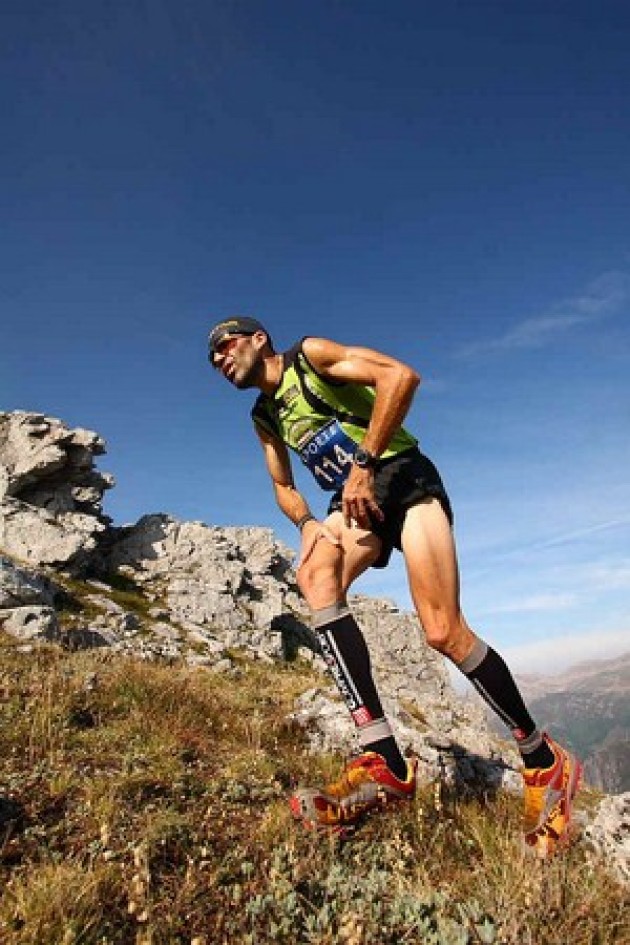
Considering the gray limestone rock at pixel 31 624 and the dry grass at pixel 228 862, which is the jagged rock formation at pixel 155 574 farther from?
the dry grass at pixel 228 862

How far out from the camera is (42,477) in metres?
50.6

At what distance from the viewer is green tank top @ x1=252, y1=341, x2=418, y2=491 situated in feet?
16.4

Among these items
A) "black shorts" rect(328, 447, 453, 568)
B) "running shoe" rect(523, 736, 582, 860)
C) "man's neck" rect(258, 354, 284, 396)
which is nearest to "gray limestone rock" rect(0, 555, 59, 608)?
"man's neck" rect(258, 354, 284, 396)

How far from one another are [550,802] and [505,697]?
690mm

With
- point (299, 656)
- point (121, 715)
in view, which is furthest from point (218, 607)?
point (121, 715)

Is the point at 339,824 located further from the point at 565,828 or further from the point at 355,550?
the point at 355,550

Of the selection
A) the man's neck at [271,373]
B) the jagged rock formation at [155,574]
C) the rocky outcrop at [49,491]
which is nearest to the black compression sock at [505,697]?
the man's neck at [271,373]

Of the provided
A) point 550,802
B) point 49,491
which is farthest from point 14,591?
point 49,491

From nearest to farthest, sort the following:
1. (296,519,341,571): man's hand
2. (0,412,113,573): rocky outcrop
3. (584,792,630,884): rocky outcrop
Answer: (584,792,630,884): rocky outcrop → (296,519,341,571): man's hand → (0,412,113,573): rocky outcrop

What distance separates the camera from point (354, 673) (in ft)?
15.6

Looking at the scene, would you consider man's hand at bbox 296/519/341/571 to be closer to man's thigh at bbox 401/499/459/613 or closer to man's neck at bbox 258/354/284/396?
man's thigh at bbox 401/499/459/613

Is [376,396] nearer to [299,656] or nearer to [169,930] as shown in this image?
[169,930]

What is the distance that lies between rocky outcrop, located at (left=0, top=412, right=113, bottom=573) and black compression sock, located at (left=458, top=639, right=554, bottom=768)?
42.7 metres

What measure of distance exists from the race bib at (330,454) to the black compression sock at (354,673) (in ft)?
3.51
